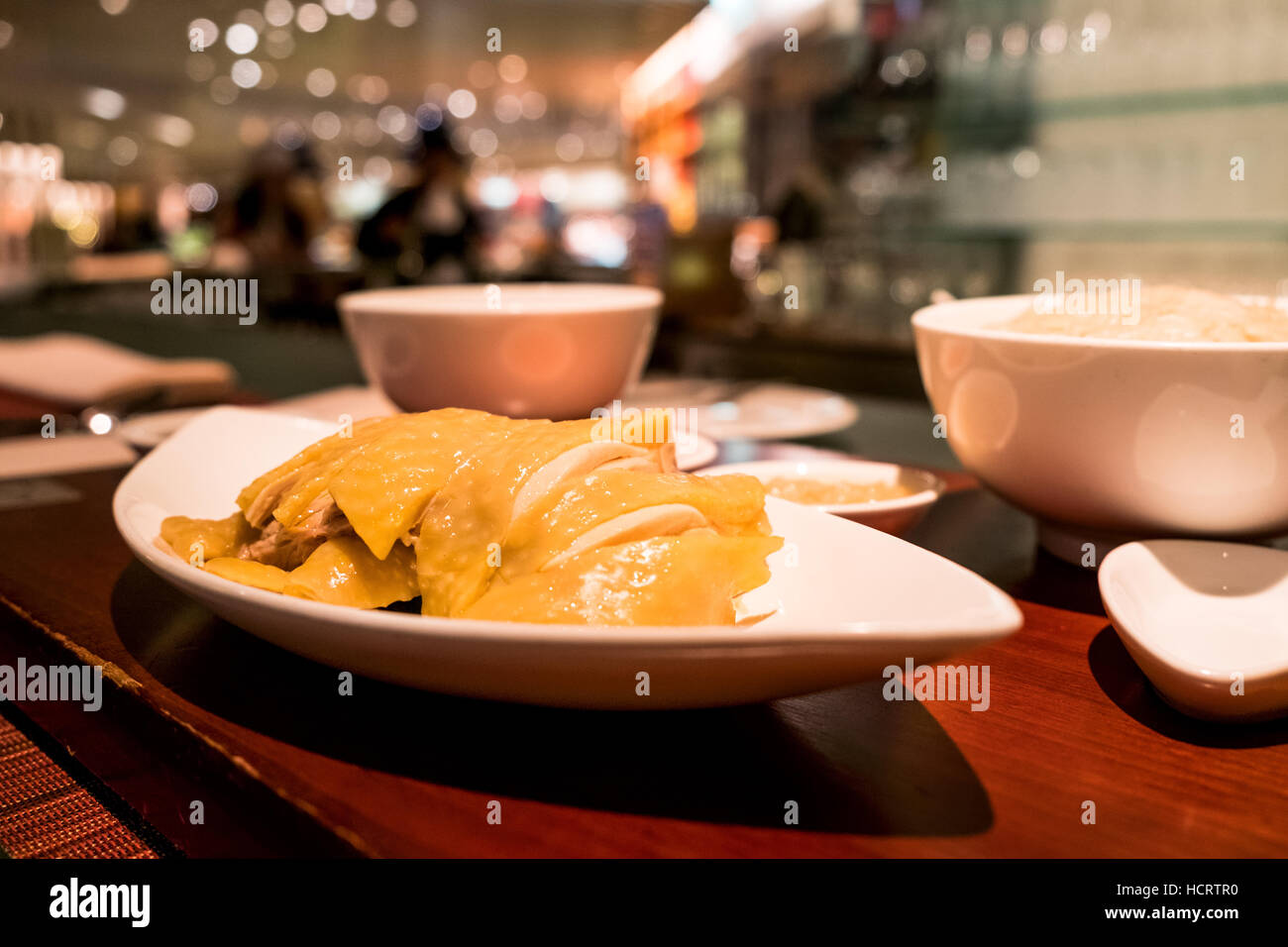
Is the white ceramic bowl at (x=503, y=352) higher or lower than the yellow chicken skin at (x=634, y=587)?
higher

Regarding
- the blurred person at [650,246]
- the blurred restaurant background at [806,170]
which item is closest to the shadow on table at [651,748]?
the blurred restaurant background at [806,170]

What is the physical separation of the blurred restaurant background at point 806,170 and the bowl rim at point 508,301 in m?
0.42

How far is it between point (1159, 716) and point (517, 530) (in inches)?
14.0

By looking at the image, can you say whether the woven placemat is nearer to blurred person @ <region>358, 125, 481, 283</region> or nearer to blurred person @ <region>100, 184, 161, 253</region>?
blurred person @ <region>358, 125, 481, 283</region>

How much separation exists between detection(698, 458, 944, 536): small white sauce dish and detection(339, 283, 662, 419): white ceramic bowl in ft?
0.66

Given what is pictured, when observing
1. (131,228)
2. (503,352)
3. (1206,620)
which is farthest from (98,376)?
(131,228)

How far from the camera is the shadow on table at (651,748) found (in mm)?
448

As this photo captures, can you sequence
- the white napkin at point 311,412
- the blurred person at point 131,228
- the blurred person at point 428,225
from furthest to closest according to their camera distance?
the blurred person at point 131,228 → the blurred person at point 428,225 → the white napkin at point 311,412

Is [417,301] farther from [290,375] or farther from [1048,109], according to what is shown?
[1048,109]

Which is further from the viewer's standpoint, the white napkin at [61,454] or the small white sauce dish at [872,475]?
the white napkin at [61,454]

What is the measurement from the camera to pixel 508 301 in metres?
1.30

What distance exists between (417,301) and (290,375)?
2092 millimetres

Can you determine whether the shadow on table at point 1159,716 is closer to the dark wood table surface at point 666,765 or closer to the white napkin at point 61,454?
the dark wood table surface at point 666,765
